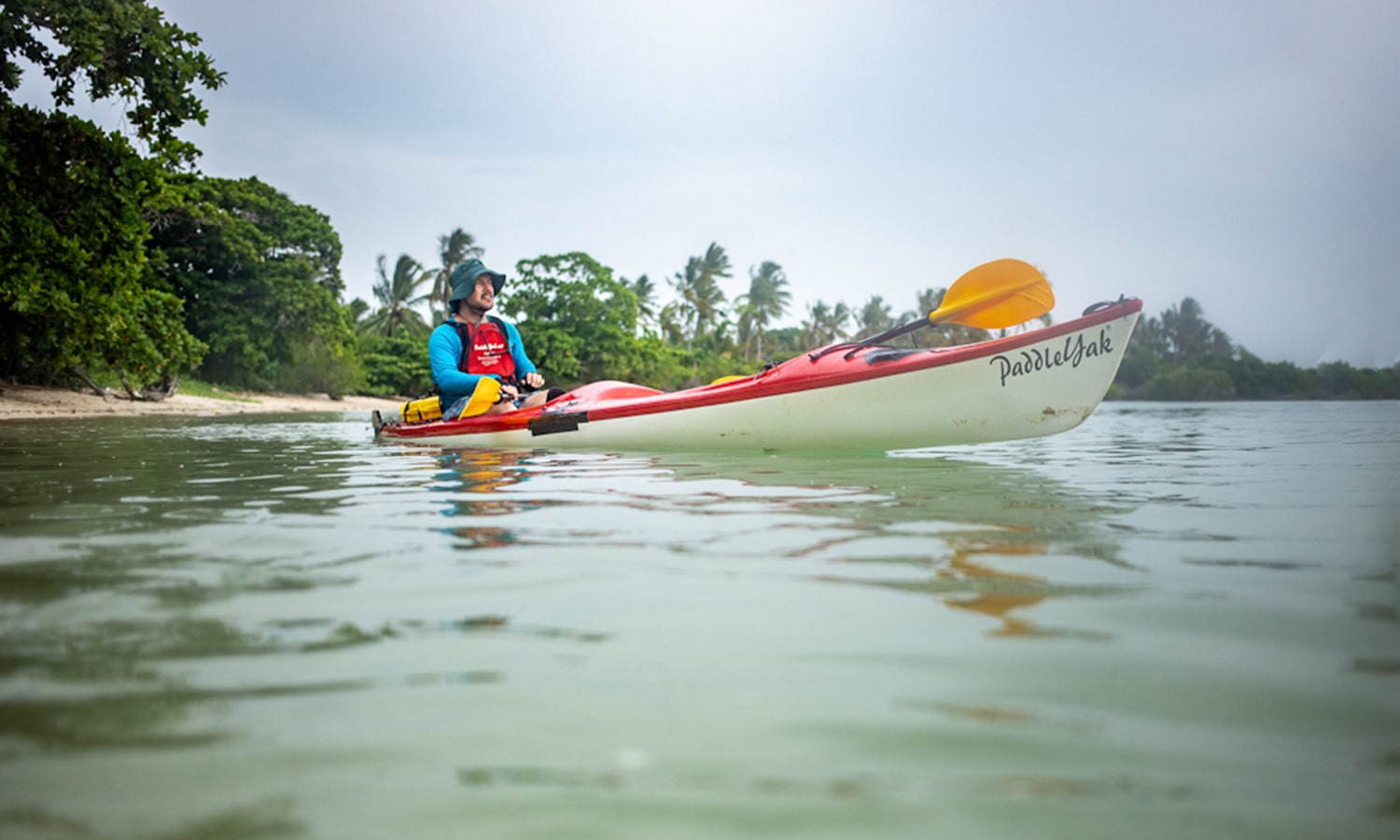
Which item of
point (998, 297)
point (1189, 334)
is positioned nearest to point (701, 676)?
point (998, 297)

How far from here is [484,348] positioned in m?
6.93

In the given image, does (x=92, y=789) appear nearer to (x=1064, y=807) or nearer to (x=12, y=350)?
(x=1064, y=807)

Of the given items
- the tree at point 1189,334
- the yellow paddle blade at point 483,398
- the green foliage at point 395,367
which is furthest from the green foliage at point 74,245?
the tree at point 1189,334

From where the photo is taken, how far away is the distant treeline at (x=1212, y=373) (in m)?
33.8

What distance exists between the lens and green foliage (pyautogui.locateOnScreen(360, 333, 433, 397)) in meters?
34.2

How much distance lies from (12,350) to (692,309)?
35.5 meters

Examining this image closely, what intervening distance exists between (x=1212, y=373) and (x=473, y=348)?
3983cm

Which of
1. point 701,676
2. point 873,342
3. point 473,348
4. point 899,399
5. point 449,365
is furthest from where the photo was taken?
point 473,348

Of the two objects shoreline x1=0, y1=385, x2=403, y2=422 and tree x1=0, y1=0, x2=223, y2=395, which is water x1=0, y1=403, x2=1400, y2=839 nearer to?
tree x1=0, y1=0, x2=223, y2=395

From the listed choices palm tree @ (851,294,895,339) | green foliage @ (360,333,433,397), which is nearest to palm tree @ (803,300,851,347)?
palm tree @ (851,294,895,339)

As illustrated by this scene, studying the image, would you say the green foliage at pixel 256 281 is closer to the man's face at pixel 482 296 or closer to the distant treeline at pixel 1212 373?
the man's face at pixel 482 296

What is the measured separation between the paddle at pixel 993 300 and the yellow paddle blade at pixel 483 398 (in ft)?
8.53

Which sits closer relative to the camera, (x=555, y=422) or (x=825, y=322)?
(x=555, y=422)

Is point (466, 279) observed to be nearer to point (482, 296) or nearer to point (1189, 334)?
point (482, 296)
